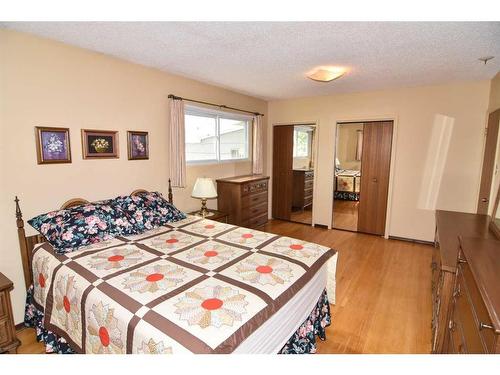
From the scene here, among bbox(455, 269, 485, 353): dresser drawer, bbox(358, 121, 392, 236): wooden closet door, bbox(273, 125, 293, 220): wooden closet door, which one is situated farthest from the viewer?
bbox(273, 125, 293, 220): wooden closet door

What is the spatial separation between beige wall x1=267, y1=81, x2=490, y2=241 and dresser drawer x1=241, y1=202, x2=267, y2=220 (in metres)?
1.24

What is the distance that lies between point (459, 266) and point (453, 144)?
10.4ft

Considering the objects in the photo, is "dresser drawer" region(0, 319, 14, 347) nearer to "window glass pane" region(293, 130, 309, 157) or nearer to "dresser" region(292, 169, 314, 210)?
"dresser" region(292, 169, 314, 210)

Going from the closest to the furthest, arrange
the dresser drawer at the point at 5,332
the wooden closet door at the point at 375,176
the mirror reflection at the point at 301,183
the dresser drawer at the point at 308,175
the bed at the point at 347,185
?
the dresser drawer at the point at 5,332, the wooden closet door at the point at 375,176, the mirror reflection at the point at 301,183, the dresser drawer at the point at 308,175, the bed at the point at 347,185

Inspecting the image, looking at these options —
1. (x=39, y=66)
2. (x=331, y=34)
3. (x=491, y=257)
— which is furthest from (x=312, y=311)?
(x=39, y=66)

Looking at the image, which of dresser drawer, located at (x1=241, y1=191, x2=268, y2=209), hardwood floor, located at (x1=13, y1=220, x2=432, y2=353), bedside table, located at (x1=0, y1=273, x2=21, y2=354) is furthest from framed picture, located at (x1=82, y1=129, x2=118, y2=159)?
dresser drawer, located at (x1=241, y1=191, x2=268, y2=209)

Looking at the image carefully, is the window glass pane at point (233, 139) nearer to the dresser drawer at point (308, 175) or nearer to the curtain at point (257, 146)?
the curtain at point (257, 146)

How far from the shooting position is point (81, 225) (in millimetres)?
2146

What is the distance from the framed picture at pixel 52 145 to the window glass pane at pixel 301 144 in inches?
184

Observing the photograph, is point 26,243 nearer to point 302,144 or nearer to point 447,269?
point 447,269

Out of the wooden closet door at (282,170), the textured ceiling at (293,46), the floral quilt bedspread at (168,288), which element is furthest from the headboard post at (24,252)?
the wooden closet door at (282,170)

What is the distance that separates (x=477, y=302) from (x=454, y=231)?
153cm

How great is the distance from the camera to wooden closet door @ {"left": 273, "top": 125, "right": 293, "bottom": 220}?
17.1ft

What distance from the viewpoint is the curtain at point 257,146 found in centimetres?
487
